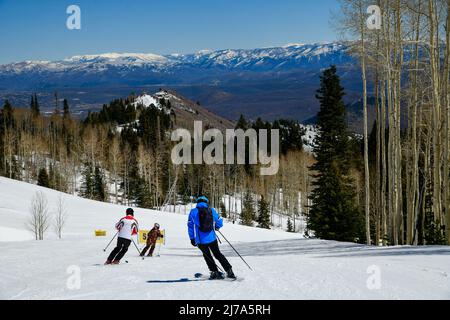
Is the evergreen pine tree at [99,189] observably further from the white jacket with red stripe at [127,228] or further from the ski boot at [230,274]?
the ski boot at [230,274]

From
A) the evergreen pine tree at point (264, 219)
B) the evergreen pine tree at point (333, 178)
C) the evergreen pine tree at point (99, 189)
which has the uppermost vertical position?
the evergreen pine tree at point (333, 178)

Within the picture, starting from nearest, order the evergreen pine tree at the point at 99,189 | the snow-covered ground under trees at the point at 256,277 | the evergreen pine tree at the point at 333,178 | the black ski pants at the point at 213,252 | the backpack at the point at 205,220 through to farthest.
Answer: the snow-covered ground under trees at the point at 256,277, the backpack at the point at 205,220, the black ski pants at the point at 213,252, the evergreen pine tree at the point at 333,178, the evergreen pine tree at the point at 99,189

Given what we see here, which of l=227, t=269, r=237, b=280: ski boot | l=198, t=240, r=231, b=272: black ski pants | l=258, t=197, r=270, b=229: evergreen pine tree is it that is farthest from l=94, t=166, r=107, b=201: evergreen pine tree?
l=227, t=269, r=237, b=280: ski boot

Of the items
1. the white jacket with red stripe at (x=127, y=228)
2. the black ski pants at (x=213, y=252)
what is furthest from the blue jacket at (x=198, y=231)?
the white jacket with red stripe at (x=127, y=228)

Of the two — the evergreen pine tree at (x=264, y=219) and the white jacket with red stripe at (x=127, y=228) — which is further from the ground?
the white jacket with red stripe at (x=127, y=228)

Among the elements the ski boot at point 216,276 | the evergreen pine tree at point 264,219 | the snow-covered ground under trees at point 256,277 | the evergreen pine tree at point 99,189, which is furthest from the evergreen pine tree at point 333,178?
the evergreen pine tree at point 99,189

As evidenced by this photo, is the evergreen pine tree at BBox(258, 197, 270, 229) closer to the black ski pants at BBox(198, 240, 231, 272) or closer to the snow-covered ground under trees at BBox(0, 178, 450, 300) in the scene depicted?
→ the snow-covered ground under trees at BBox(0, 178, 450, 300)

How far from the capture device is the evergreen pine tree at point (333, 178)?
26844mm

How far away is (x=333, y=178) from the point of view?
2911 centimetres

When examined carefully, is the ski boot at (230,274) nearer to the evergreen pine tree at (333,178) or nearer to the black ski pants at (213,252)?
the black ski pants at (213,252)

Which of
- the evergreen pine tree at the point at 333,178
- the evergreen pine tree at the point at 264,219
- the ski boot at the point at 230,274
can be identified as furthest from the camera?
the evergreen pine tree at the point at 264,219

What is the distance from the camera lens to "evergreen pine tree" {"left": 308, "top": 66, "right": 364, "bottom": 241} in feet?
88.1

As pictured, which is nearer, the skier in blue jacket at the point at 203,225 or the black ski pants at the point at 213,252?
the skier in blue jacket at the point at 203,225

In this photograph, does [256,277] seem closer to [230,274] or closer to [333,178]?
[230,274]
